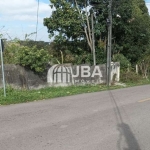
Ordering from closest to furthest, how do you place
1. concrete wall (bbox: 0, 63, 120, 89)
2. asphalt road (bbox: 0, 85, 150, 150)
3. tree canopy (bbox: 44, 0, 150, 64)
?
asphalt road (bbox: 0, 85, 150, 150), concrete wall (bbox: 0, 63, 120, 89), tree canopy (bbox: 44, 0, 150, 64)

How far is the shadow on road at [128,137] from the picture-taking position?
521 cm

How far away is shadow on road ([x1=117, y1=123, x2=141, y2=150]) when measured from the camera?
5205mm

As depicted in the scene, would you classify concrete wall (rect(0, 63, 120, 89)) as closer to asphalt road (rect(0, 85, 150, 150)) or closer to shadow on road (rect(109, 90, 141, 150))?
asphalt road (rect(0, 85, 150, 150))

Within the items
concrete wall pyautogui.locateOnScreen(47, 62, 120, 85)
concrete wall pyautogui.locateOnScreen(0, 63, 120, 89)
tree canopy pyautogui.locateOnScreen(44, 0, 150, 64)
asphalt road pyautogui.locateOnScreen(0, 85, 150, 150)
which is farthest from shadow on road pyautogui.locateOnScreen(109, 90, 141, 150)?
tree canopy pyautogui.locateOnScreen(44, 0, 150, 64)

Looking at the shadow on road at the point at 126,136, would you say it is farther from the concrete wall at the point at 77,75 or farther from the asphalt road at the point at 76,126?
the concrete wall at the point at 77,75

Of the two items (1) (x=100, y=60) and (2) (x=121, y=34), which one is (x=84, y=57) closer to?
(1) (x=100, y=60)

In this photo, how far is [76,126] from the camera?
22.0 ft

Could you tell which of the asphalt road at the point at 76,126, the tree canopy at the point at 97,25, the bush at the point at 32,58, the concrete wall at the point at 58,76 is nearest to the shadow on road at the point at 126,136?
the asphalt road at the point at 76,126

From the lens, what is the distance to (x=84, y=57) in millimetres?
19562

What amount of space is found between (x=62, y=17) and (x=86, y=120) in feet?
42.2

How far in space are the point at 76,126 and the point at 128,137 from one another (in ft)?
4.76

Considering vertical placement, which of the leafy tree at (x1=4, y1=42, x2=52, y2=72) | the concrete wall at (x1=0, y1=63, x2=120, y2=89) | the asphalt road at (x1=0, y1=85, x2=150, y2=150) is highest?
the leafy tree at (x1=4, y1=42, x2=52, y2=72)

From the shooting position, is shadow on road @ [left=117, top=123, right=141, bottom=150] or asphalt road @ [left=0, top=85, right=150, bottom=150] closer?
shadow on road @ [left=117, top=123, right=141, bottom=150]

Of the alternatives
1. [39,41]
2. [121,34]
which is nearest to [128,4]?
[121,34]
